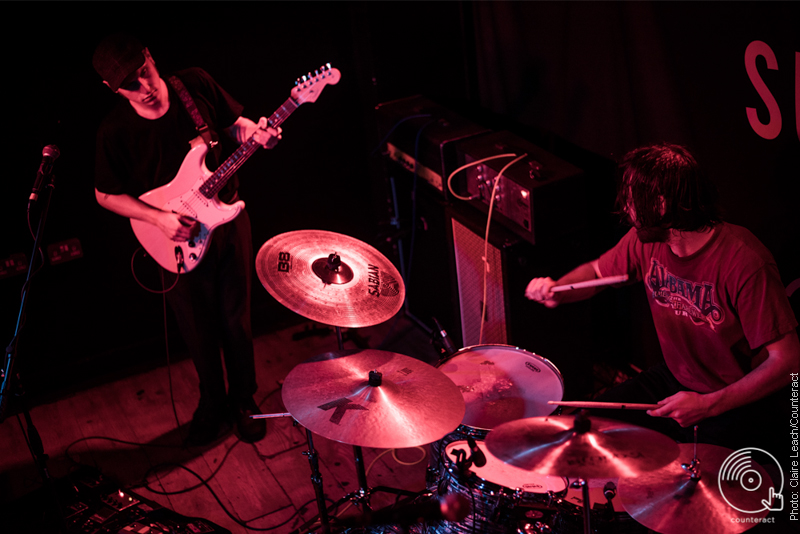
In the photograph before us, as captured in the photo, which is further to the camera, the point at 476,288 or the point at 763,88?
the point at 476,288

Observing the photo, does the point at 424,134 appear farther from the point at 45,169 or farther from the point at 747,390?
the point at 747,390

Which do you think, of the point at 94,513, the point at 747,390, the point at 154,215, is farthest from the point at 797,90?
the point at 94,513

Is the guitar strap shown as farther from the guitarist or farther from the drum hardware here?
the drum hardware

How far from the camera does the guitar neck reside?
9.55ft

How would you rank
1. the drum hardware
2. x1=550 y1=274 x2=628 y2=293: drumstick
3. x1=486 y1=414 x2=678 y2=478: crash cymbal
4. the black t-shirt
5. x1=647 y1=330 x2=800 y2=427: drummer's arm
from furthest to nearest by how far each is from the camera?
the black t-shirt, the drum hardware, x1=550 y1=274 x2=628 y2=293: drumstick, x1=647 y1=330 x2=800 y2=427: drummer's arm, x1=486 y1=414 x2=678 y2=478: crash cymbal

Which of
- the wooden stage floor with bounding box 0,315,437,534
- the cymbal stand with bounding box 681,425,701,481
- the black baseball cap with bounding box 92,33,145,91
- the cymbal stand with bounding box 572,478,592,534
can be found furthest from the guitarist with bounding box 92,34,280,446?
the cymbal stand with bounding box 681,425,701,481

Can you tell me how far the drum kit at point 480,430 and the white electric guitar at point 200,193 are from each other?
0.64 meters

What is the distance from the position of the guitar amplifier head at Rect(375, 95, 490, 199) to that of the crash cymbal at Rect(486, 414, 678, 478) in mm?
1757

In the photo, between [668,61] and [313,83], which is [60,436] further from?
[668,61]

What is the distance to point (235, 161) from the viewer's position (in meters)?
2.95

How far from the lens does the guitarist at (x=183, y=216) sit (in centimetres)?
284

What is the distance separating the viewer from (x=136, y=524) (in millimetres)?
2646

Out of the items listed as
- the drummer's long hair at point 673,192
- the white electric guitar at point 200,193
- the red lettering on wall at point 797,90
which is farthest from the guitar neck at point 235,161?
the red lettering on wall at point 797,90

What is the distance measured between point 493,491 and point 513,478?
11cm
